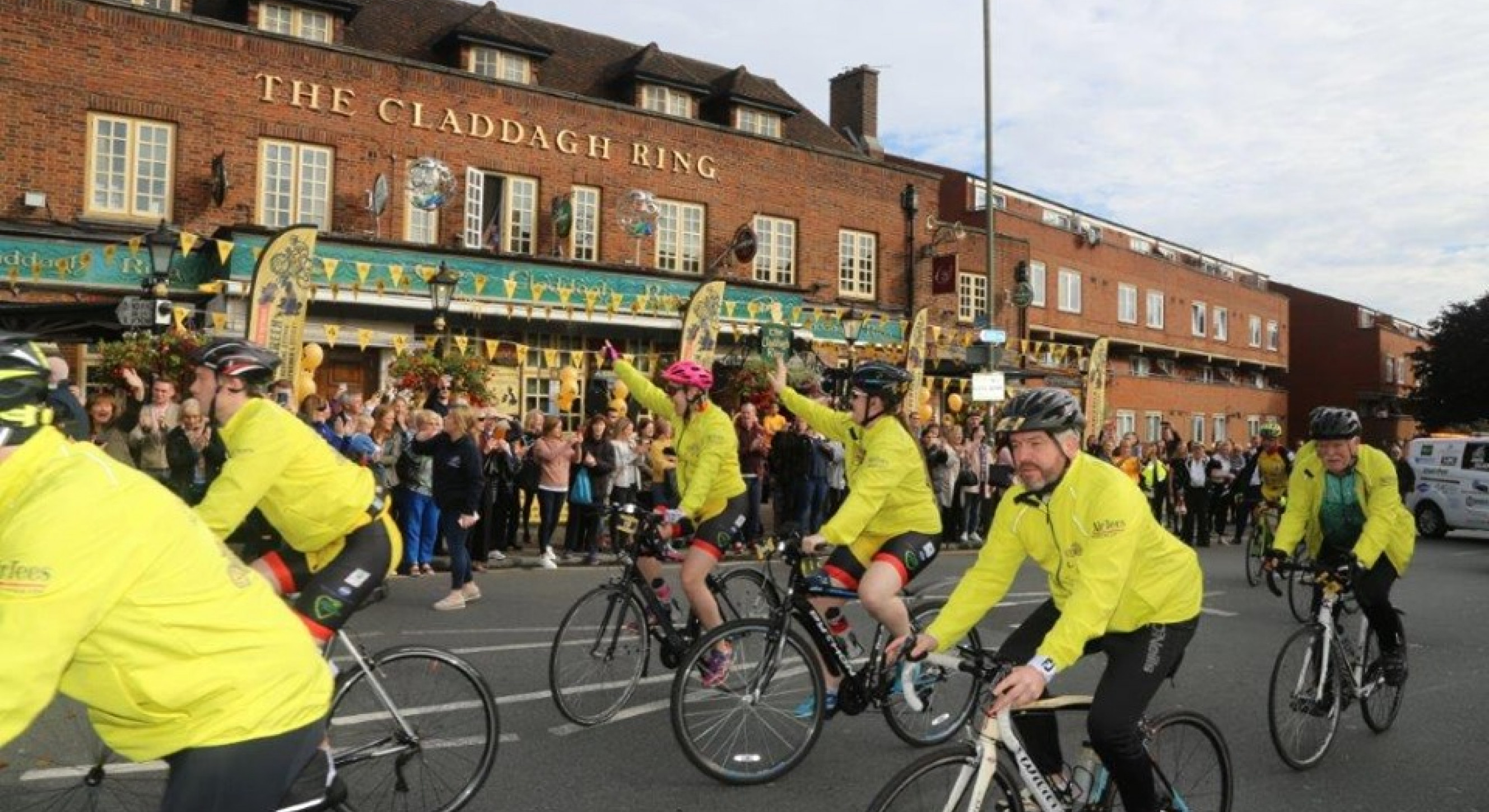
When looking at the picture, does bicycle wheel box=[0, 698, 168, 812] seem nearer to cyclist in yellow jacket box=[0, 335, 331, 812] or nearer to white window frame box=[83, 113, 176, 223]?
cyclist in yellow jacket box=[0, 335, 331, 812]

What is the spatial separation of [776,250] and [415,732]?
79.0 feet

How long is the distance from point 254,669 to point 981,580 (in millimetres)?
2585

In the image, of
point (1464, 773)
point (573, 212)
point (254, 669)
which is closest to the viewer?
point (254, 669)

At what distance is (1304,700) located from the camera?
570cm

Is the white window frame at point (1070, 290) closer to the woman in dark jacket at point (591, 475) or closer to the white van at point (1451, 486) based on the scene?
the white van at point (1451, 486)

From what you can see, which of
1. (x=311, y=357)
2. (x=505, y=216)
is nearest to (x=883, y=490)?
(x=311, y=357)

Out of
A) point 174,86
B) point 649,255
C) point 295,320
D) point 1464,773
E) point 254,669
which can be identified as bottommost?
point 1464,773

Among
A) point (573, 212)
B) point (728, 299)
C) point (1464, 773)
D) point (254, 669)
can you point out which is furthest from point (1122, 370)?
point (254, 669)

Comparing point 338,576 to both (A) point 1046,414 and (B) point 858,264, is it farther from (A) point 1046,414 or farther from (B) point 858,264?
(B) point 858,264

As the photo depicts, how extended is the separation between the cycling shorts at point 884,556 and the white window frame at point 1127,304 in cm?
4000

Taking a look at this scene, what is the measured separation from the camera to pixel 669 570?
12.5 metres

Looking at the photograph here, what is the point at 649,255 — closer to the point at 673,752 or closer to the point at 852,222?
the point at 852,222

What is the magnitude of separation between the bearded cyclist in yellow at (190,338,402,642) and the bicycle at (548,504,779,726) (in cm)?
173

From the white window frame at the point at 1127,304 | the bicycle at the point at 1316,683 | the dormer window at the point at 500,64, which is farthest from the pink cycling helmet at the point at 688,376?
the white window frame at the point at 1127,304
